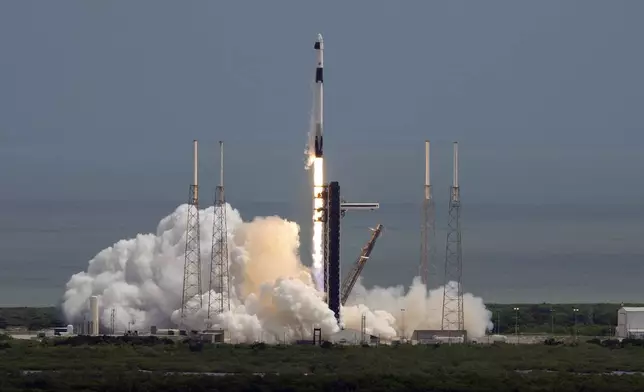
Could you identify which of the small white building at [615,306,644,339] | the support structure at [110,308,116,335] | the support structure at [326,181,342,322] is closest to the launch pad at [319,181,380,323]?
the support structure at [326,181,342,322]

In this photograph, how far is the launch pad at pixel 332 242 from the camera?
104750 millimetres

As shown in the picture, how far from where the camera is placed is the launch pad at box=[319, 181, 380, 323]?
105 m

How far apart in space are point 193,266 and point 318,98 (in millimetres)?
12986

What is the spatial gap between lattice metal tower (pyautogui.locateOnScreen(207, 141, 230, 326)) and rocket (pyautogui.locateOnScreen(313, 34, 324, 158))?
556cm

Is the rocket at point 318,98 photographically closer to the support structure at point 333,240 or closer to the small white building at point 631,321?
the support structure at point 333,240

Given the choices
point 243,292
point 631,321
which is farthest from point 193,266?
point 631,321

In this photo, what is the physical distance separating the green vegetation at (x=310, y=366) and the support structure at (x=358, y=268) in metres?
5.76

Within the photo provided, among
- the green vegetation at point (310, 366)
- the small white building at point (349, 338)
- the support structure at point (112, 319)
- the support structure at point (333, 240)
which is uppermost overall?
the support structure at point (333, 240)

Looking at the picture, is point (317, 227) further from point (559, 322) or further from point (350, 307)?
point (559, 322)

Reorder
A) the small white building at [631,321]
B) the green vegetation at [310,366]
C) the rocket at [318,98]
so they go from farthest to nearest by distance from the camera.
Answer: the small white building at [631,321] → the rocket at [318,98] → the green vegetation at [310,366]

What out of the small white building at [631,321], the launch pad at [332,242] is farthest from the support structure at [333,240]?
the small white building at [631,321]

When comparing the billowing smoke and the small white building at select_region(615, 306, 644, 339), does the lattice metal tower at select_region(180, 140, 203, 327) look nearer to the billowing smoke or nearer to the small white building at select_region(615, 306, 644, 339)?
the billowing smoke

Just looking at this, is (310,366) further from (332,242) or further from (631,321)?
(631,321)

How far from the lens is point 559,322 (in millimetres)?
146750
